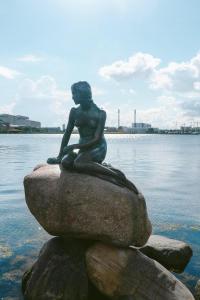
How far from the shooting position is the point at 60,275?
8.75 m

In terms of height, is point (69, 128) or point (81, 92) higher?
point (81, 92)

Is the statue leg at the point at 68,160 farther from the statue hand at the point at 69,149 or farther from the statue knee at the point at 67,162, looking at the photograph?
the statue hand at the point at 69,149

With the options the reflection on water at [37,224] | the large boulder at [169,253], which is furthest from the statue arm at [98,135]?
the reflection on water at [37,224]

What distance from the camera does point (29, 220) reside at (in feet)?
52.0

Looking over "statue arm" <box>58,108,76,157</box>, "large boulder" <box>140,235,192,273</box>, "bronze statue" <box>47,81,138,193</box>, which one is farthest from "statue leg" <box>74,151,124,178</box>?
"large boulder" <box>140,235,192,273</box>

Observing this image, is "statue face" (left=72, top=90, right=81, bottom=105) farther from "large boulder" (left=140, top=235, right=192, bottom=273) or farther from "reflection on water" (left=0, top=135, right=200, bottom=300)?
"reflection on water" (left=0, top=135, right=200, bottom=300)

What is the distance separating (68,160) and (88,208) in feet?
4.00

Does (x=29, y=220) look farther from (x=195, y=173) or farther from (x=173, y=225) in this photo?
(x=195, y=173)

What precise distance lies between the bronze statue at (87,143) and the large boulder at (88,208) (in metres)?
0.26

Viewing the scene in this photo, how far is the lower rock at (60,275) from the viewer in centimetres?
866

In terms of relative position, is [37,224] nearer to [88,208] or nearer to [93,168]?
[93,168]

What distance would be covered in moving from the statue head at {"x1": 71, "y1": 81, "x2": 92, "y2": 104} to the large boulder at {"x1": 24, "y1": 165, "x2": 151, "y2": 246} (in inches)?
72.4

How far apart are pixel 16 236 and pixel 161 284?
6.34 m

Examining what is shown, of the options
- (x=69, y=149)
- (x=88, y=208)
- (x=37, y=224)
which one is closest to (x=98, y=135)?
(x=69, y=149)
